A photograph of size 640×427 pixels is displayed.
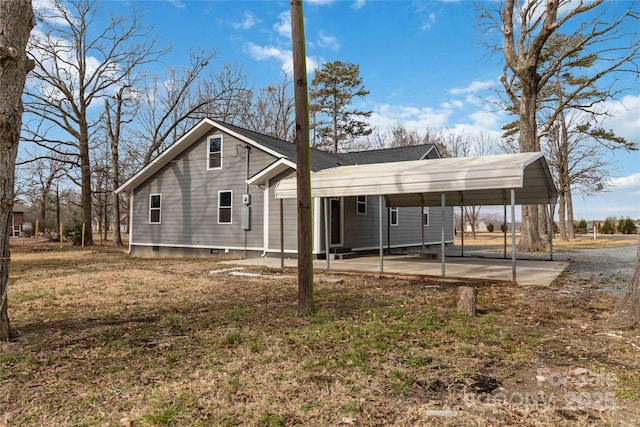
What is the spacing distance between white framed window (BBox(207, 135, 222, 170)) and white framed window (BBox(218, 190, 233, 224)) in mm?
1069

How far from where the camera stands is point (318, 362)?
144 inches

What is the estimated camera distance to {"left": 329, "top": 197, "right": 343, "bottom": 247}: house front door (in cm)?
1384

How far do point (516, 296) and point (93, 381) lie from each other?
20.3 ft

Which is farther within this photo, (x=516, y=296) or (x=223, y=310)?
(x=516, y=296)

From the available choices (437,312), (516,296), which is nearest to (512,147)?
(516,296)

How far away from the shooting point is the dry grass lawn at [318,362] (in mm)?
2709

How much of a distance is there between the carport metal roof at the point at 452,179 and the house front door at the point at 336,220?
3.39 meters

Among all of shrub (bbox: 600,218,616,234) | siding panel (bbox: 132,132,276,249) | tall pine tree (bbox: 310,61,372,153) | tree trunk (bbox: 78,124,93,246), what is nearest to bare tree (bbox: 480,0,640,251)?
siding panel (bbox: 132,132,276,249)

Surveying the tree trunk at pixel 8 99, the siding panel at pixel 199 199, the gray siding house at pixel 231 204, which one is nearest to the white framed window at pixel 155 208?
the gray siding house at pixel 231 204

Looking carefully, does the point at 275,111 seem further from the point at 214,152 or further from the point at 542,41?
the point at 542,41

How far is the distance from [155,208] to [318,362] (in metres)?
14.7

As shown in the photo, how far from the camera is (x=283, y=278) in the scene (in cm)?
891

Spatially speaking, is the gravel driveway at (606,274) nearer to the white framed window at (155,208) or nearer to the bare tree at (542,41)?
the bare tree at (542,41)

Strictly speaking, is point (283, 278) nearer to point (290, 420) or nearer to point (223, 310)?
point (223, 310)
